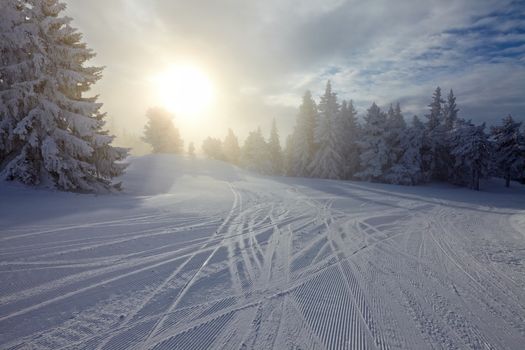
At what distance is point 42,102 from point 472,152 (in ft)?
134

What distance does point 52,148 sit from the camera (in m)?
10.1

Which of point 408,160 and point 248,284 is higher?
point 408,160

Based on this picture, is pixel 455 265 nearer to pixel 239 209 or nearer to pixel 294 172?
pixel 239 209

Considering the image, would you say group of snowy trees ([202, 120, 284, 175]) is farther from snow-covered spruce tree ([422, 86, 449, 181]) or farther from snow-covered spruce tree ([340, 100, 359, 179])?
snow-covered spruce tree ([422, 86, 449, 181])

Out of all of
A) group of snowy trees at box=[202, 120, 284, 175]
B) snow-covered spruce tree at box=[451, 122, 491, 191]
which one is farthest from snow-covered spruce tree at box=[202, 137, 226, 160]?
snow-covered spruce tree at box=[451, 122, 491, 191]

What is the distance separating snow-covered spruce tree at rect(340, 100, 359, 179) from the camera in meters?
34.2

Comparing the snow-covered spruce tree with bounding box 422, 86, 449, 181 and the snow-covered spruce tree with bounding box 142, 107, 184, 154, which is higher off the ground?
the snow-covered spruce tree with bounding box 142, 107, 184, 154

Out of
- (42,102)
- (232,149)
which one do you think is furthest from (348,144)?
(42,102)

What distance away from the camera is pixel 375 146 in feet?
98.4

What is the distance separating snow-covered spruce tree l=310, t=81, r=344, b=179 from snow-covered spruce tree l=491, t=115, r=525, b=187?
22.3 metres

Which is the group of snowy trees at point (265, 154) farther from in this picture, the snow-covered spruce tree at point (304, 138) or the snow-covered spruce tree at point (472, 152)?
the snow-covered spruce tree at point (472, 152)

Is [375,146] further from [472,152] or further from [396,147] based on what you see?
[472,152]

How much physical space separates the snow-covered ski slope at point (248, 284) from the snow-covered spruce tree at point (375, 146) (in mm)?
22859

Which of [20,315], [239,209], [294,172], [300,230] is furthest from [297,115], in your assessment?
[20,315]
